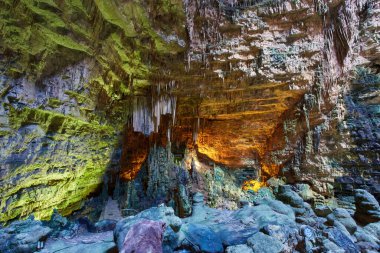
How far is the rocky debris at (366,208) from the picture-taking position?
5637 mm

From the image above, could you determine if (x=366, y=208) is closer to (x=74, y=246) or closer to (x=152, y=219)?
(x=152, y=219)

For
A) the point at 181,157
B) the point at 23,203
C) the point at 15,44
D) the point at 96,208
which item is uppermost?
the point at 15,44

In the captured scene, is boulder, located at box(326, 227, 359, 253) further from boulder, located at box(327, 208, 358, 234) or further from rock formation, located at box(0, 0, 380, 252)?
boulder, located at box(327, 208, 358, 234)

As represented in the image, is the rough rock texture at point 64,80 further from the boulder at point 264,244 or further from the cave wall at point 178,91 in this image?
the boulder at point 264,244

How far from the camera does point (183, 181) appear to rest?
9742mm

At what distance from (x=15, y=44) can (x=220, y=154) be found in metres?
9.04

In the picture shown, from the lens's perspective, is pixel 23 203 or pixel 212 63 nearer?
pixel 23 203

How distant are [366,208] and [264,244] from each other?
3988 mm

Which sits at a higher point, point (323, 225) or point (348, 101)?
point (348, 101)

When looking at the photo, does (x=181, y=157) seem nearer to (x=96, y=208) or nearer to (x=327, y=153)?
(x=96, y=208)

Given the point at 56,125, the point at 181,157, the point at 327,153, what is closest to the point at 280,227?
the point at 327,153

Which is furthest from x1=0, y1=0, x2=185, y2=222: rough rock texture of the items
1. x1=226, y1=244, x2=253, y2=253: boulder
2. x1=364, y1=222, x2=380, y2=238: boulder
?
x1=364, y1=222, x2=380, y2=238: boulder

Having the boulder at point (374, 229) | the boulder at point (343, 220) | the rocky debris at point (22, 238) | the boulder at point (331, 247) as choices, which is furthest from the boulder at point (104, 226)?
the boulder at point (374, 229)

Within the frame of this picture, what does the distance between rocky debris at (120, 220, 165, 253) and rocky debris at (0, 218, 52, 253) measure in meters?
2.03
